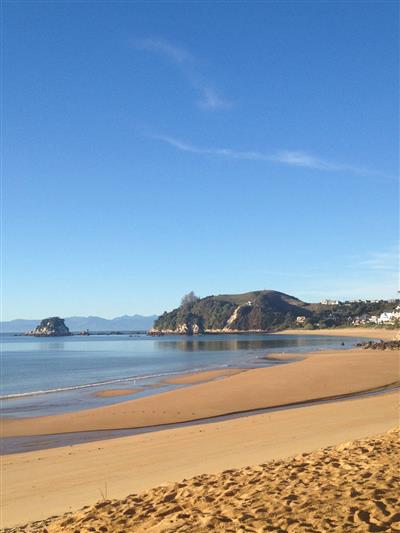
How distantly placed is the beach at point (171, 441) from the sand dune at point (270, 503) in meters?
→ 1.79

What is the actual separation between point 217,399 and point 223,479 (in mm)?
18225

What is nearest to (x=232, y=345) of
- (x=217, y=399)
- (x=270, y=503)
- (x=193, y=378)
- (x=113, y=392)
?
(x=193, y=378)

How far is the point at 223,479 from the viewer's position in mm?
9859

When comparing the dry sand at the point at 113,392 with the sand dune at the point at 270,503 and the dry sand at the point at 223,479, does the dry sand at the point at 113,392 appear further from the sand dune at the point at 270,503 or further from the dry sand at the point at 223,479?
the sand dune at the point at 270,503

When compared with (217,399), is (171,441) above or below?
above

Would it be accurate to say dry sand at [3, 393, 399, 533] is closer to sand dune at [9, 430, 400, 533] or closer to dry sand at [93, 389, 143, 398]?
sand dune at [9, 430, 400, 533]

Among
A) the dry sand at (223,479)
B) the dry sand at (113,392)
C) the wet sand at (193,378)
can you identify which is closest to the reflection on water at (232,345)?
the wet sand at (193,378)

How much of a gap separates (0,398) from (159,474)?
23.4 meters

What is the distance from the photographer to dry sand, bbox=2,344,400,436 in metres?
21.9

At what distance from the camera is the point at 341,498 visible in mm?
7641

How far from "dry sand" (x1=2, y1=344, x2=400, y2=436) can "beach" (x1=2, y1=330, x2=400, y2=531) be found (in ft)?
0.18

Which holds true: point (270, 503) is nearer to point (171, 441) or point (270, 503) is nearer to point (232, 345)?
point (171, 441)

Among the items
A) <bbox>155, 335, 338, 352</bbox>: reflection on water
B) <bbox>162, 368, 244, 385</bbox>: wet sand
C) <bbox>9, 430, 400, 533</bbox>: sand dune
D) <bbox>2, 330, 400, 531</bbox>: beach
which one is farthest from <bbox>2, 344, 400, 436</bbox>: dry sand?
<bbox>155, 335, 338, 352</bbox>: reflection on water

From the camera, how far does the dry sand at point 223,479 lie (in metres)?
7.21
